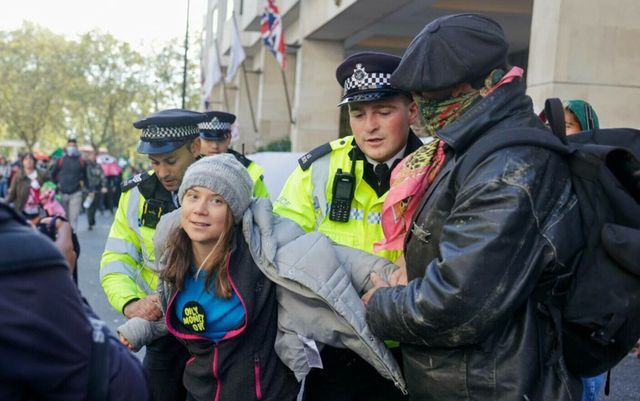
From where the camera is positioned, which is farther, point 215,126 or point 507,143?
point 215,126

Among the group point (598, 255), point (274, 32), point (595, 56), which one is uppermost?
point (274, 32)

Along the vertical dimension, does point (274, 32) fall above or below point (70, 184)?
above

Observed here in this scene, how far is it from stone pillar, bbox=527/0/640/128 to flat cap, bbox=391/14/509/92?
16.0 feet

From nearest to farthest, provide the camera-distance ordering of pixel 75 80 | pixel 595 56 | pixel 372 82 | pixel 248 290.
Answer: pixel 248 290
pixel 372 82
pixel 595 56
pixel 75 80

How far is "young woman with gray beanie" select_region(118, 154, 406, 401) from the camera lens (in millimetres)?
2535

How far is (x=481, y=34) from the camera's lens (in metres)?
2.11

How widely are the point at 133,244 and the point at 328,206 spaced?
1095mm

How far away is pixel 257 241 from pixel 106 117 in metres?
52.4

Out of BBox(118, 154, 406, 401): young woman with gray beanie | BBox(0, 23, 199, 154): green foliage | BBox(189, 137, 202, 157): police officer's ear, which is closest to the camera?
BBox(118, 154, 406, 401): young woman with gray beanie

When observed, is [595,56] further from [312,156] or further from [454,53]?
[454,53]

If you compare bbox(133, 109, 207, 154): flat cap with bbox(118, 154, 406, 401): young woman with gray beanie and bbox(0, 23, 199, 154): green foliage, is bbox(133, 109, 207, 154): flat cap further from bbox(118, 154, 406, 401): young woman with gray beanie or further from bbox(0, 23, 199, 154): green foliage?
bbox(0, 23, 199, 154): green foliage

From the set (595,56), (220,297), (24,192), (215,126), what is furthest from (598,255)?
(24,192)

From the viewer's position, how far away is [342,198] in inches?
116

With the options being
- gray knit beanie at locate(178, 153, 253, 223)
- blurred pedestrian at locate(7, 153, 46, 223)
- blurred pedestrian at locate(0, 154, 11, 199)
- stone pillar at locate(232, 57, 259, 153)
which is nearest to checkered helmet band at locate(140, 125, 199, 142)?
gray knit beanie at locate(178, 153, 253, 223)
